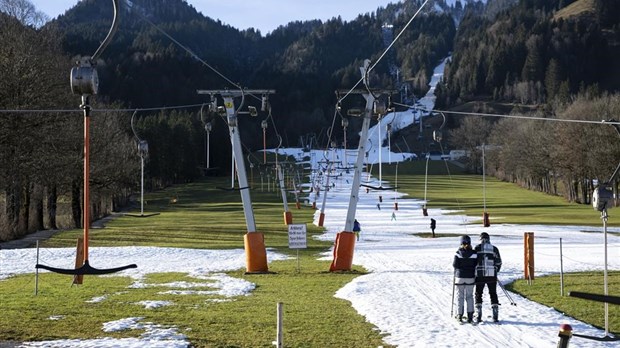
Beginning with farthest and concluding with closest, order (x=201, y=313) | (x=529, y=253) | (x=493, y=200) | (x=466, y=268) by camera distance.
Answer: (x=493, y=200) → (x=529, y=253) → (x=201, y=313) → (x=466, y=268)

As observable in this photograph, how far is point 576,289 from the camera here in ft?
69.4

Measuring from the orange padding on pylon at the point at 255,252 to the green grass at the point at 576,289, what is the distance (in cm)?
887

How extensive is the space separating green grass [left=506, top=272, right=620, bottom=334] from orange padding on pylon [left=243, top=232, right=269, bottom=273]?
887 cm

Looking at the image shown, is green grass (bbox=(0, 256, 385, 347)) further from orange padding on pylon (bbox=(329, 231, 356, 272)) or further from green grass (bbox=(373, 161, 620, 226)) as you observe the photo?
green grass (bbox=(373, 161, 620, 226))

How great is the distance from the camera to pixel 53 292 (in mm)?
21234

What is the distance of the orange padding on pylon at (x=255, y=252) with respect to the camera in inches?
1034

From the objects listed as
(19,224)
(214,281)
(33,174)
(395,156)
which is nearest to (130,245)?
(33,174)

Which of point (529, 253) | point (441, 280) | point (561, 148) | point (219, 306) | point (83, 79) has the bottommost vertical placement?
point (441, 280)

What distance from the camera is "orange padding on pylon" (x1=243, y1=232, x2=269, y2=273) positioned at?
26266mm

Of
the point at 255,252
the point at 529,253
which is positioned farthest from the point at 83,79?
the point at 529,253

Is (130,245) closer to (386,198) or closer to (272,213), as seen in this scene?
(272,213)

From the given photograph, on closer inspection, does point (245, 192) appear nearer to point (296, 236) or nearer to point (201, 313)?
point (296, 236)

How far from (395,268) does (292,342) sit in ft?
46.9

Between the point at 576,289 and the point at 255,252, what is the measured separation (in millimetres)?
11105
